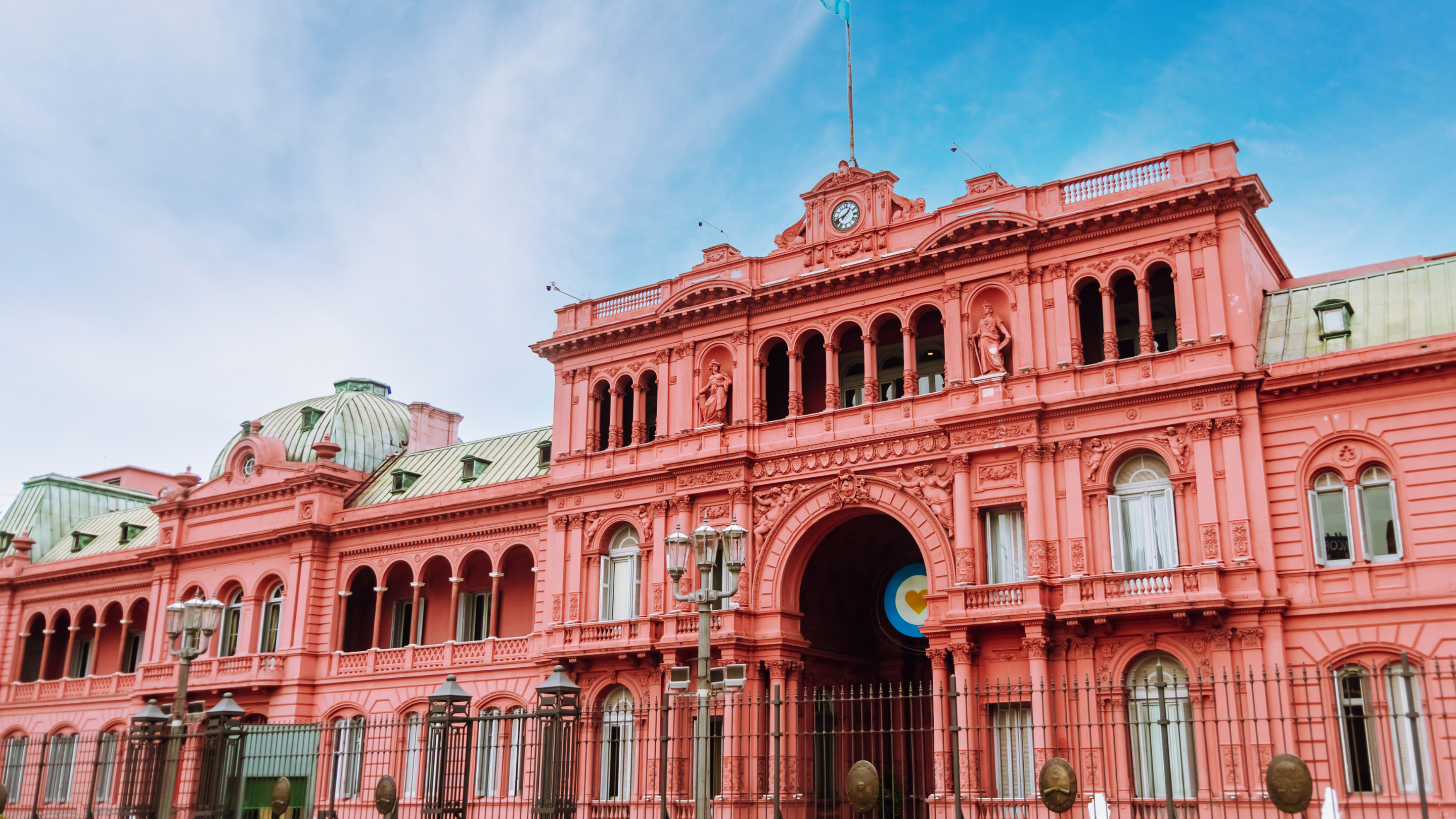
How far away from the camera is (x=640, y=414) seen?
131 feet

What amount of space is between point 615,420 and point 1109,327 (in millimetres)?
15642

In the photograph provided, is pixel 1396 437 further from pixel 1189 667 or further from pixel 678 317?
pixel 678 317

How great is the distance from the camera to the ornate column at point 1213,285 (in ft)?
99.5

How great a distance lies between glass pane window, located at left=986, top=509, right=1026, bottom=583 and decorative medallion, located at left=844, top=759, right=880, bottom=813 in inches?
482

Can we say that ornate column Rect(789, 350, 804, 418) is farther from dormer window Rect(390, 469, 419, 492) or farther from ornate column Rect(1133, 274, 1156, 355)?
dormer window Rect(390, 469, 419, 492)

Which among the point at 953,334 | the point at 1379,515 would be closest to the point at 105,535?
the point at 953,334

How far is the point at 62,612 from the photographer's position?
58625mm

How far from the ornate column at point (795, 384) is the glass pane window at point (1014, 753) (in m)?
10.1

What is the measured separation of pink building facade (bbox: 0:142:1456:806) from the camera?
28.5m

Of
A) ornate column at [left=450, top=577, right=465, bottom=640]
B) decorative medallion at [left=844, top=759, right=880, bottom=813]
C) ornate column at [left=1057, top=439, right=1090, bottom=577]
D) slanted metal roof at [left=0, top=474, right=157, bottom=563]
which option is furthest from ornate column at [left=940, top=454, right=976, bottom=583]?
slanted metal roof at [left=0, top=474, right=157, bottom=563]

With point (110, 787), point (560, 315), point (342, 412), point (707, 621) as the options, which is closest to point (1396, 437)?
point (707, 621)

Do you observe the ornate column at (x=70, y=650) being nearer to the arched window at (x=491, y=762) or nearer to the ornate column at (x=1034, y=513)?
the arched window at (x=491, y=762)

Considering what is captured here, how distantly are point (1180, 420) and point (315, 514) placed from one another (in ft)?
103

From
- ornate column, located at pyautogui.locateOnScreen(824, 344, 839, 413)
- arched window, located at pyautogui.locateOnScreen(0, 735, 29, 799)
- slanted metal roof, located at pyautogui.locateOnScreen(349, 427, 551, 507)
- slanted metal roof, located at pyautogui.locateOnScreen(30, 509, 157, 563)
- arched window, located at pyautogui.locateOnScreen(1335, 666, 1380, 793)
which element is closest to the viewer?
arched window, located at pyautogui.locateOnScreen(1335, 666, 1380, 793)
